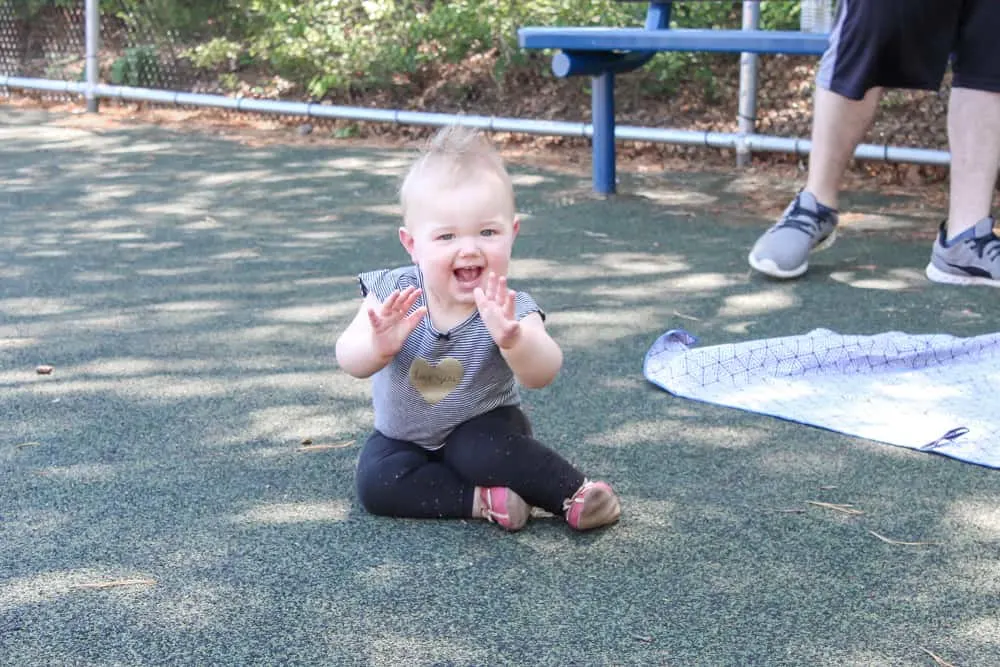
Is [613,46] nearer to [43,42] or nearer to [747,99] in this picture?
[747,99]

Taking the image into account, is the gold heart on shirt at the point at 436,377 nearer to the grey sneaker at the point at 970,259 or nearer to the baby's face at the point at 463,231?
the baby's face at the point at 463,231

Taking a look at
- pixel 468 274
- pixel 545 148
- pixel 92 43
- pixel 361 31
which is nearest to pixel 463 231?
pixel 468 274

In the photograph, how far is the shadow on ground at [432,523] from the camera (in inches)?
72.5

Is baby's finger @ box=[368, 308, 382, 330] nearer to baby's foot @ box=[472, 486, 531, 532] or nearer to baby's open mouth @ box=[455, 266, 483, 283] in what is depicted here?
baby's open mouth @ box=[455, 266, 483, 283]

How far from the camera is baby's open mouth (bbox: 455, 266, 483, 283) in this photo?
2.26m

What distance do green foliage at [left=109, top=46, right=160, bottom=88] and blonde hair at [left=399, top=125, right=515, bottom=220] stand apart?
659 centimetres

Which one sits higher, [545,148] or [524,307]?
[524,307]

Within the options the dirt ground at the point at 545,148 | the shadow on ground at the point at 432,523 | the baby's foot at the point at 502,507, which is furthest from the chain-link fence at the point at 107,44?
the baby's foot at the point at 502,507

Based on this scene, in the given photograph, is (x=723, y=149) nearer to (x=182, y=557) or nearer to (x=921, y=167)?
(x=921, y=167)

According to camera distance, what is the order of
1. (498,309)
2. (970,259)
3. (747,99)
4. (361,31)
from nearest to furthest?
1. (498,309)
2. (970,259)
3. (747,99)
4. (361,31)

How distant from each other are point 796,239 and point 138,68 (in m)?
5.60

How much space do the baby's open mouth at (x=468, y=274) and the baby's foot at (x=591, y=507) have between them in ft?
1.29

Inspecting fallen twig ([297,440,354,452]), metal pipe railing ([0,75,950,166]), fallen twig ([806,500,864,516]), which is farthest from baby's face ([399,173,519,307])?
metal pipe railing ([0,75,950,166])

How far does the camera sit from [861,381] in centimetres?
301
